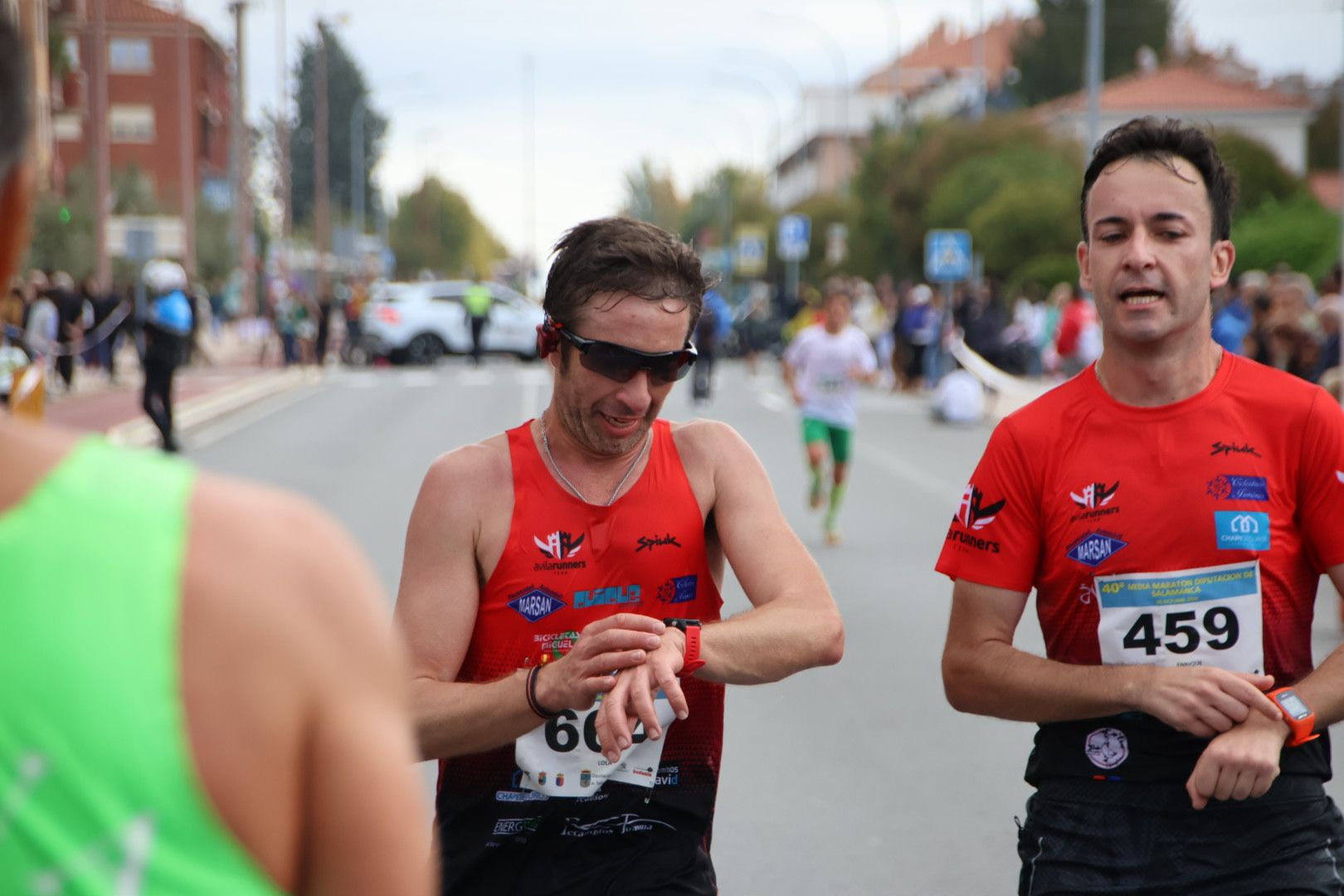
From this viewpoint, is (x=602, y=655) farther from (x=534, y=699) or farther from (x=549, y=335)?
(x=549, y=335)

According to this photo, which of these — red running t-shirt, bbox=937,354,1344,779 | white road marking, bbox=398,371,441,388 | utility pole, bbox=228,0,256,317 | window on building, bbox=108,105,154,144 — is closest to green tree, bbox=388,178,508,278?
window on building, bbox=108,105,154,144

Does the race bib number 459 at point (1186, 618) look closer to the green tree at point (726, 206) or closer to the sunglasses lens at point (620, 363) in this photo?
the sunglasses lens at point (620, 363)

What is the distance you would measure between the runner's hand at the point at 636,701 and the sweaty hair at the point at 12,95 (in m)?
1.62

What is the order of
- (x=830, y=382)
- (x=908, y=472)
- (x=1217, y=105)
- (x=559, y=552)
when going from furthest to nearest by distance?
1. (x=1217, y=105)
2. (x=908, y=472)
3. (x=830, y=382)
4. (x=559, y=552)

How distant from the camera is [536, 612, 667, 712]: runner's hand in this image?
2.71m

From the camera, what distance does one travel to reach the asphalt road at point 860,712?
591 centimetres

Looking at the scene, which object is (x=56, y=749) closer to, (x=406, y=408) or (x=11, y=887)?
(x=11, y=887)

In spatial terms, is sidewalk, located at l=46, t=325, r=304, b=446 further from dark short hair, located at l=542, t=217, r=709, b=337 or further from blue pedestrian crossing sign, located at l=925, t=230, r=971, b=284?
dark short hair, located at l=542, t=217, r=709, b=337

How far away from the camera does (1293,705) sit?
114 inches

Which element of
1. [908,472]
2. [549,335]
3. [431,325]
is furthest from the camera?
[431,325]

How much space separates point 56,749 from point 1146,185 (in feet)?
8.19

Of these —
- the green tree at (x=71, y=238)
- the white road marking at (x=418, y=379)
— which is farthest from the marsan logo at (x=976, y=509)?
the green tree at (x=71, y=238)

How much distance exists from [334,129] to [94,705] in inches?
4791

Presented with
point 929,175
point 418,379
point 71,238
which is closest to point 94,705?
point 418,379
